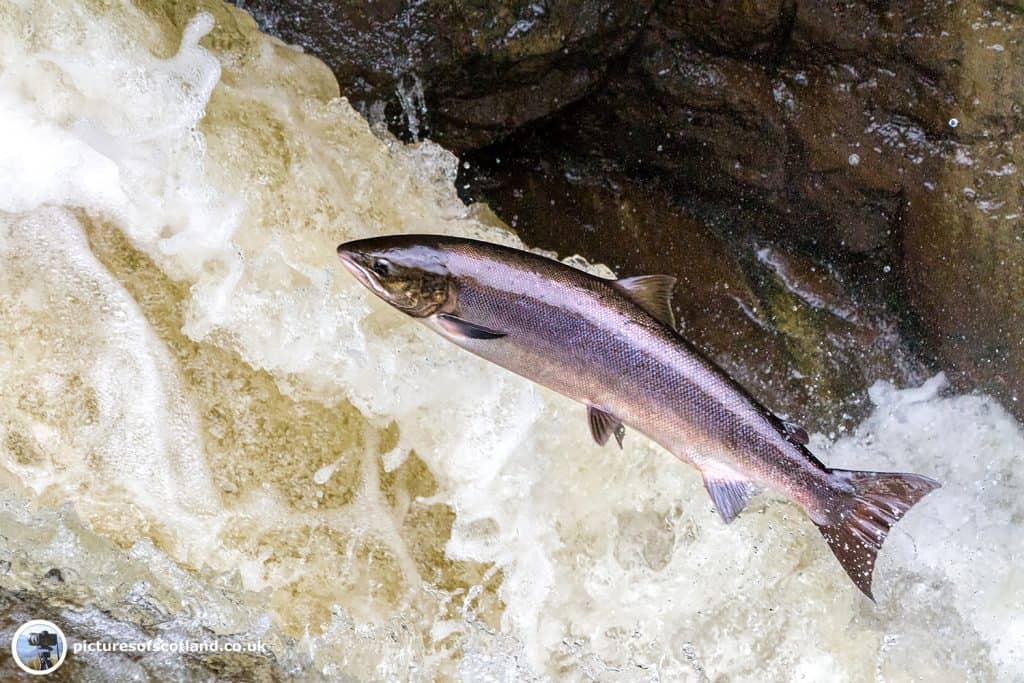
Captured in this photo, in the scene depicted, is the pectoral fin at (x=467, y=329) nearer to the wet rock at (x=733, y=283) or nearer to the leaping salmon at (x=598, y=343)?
the leaping salmon at (x=598, y=343)

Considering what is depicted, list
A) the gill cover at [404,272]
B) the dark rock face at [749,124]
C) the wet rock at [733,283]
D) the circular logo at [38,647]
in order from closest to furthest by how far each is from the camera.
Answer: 1. the gill cover at [404,272]
2. the circular logo at [38,647]
3. the dark rock face at [749,124]
4. the wet rock at [733,283]

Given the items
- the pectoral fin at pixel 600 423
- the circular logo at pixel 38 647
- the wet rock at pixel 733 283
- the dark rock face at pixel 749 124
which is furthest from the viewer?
the wet rock at pixel 733 283

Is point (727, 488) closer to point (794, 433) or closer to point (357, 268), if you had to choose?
point (794, 433)

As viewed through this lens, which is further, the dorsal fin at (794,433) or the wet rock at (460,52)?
the wet rock at (460,52)

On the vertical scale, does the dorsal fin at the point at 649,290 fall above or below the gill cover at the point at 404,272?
above

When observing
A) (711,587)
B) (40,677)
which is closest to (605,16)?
(711,587)

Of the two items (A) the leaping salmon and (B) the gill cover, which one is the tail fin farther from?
(B) the gill cover

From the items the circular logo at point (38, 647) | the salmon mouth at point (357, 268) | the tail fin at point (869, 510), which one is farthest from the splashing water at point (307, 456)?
the tail fin at point (869, 510)
